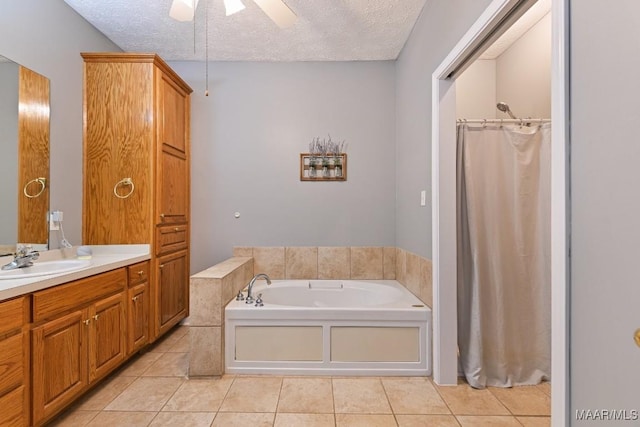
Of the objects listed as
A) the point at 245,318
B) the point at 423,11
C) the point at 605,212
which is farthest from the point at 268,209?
the point at 605,212

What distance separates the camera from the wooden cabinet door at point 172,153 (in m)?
2.78

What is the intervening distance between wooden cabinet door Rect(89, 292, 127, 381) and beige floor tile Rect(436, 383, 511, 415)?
7.09 feet

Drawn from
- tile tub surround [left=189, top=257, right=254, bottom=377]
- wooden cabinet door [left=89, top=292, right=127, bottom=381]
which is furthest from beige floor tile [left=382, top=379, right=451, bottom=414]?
wooden cabinet door [left=89, top=292, right=127, bottom=381]

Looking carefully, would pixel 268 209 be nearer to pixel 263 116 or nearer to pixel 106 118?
pixel 263 116

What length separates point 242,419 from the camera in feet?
5.91

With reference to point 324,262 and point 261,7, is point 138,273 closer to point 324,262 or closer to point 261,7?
point 324,262

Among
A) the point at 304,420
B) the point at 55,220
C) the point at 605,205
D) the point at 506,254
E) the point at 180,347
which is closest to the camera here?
the point at 605,205

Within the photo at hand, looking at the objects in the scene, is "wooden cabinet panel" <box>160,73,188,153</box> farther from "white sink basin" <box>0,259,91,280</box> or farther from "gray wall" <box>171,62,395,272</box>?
"white sink basin" <box>0,259,91,280</box>

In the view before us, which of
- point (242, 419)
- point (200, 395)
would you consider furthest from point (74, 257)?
point (242, 419)

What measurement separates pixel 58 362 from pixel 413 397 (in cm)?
203

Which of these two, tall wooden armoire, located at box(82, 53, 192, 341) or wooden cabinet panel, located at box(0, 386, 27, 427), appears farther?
tall wooden armoire, located at box(82, 53, 192, 341)

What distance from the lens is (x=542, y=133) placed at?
222 centimetres

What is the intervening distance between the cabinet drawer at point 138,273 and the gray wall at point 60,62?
570 mm

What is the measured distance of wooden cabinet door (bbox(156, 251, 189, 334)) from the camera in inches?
108
